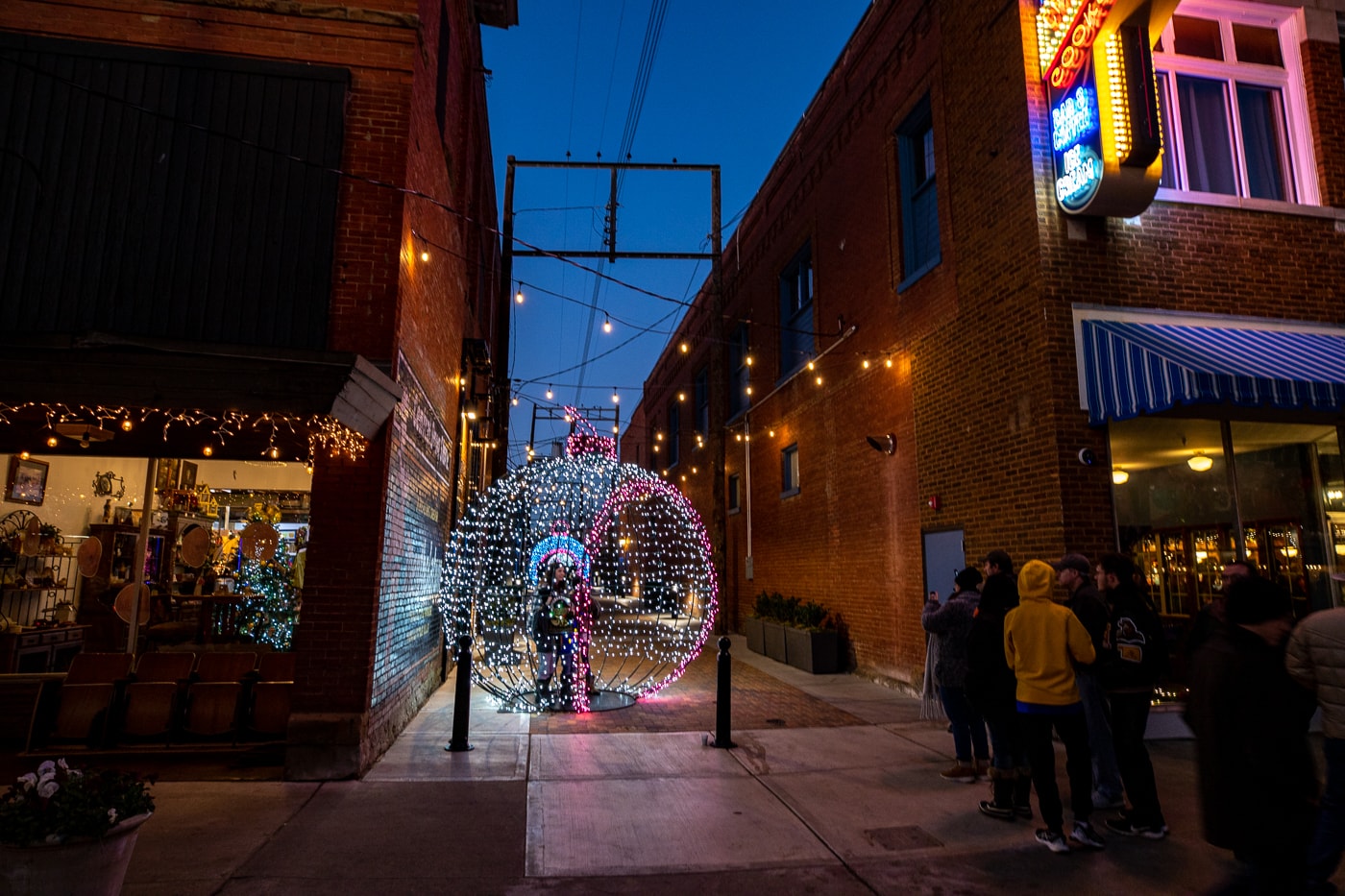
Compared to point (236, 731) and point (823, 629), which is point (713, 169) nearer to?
point (823, 629)

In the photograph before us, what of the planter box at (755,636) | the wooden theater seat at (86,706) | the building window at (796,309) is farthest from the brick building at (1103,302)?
the wooden theater seat at (86,706)

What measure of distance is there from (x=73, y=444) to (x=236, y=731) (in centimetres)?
336

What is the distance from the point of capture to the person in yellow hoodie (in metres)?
4.83

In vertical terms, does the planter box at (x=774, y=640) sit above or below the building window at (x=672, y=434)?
below

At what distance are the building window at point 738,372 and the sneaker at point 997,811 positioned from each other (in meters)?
14.3

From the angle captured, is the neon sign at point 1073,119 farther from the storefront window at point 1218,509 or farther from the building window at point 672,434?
the building window at point 672,434

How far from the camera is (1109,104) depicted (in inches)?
294

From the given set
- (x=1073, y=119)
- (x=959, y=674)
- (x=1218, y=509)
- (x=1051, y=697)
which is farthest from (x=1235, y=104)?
(x=1051, y=697)

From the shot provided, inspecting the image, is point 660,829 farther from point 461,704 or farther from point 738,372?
point 738,372

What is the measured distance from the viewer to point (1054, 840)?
4793mm

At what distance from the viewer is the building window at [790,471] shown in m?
15.5

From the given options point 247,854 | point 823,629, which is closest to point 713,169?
point 823,629

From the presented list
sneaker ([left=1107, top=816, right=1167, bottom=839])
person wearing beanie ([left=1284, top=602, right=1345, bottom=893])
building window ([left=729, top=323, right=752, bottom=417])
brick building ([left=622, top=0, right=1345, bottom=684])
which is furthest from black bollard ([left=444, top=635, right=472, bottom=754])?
building window ([left=729, top=323, right=752, bottom=417])

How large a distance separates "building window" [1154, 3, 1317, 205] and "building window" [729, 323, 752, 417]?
11143 millimetres
